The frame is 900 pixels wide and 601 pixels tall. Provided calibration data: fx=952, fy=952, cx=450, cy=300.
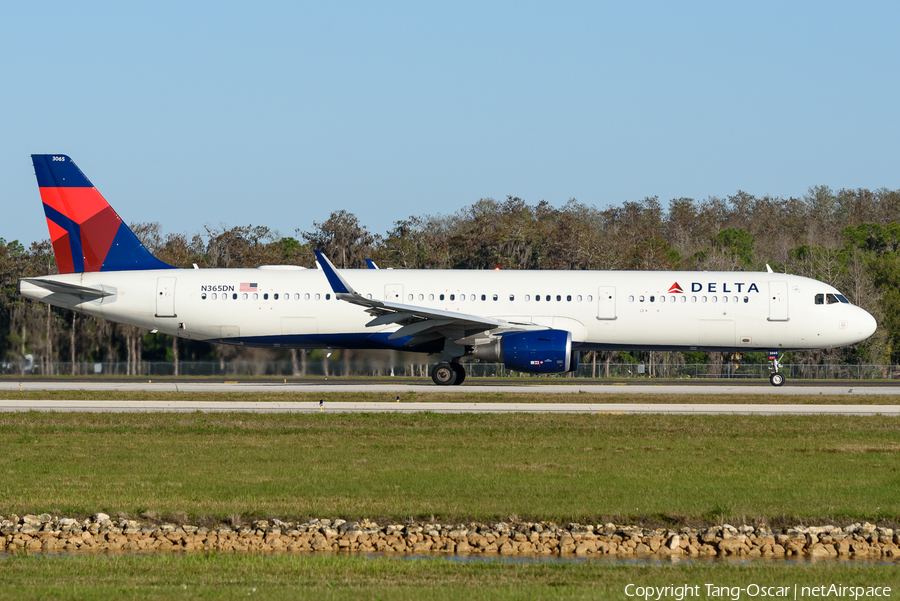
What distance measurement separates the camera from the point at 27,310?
168ft

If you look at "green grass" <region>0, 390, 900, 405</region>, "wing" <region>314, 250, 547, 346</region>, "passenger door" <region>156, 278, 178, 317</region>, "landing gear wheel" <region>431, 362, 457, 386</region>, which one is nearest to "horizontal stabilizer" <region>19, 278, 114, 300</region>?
"passenger door" <region>156, 278, 178, 317</region>

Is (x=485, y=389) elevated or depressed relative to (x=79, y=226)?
depressed

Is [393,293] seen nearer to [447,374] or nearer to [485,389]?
[447,374]

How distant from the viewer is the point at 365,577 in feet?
28.5

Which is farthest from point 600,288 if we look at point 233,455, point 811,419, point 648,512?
point 648,512

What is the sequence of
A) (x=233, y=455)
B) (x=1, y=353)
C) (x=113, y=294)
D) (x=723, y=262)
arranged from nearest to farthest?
(x=233, y=455) < (x=113, y=294) < (x=1, y=353) < (x=723, y=262)

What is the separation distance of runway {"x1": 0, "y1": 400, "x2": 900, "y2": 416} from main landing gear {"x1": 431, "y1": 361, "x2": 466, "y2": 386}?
21.2ft

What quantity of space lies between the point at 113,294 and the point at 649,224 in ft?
276

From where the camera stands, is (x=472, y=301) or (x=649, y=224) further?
(x=649, y=224)

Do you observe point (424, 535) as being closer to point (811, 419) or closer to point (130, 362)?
point (811, 419)

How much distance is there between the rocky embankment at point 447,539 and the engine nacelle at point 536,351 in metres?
18.2

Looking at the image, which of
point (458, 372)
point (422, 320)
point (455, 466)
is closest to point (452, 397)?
point (422, 320)

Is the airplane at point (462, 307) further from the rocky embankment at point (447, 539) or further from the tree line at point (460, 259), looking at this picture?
the rocky embankment at point (447, 539)

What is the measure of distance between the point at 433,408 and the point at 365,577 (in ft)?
48.8
